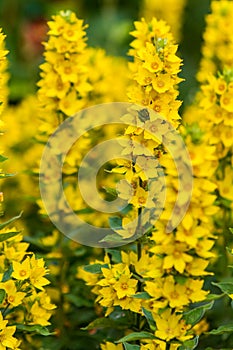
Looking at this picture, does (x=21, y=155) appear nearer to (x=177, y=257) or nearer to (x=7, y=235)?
(x=7, y=235)

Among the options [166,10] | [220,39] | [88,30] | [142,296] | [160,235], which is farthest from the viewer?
[88,30]

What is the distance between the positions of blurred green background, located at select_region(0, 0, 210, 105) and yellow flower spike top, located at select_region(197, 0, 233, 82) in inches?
47.3

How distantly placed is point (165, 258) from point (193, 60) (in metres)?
3.36

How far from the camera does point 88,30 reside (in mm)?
5344

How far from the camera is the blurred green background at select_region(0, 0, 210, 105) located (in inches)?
186

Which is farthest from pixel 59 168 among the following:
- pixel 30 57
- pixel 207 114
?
pixel 30 57

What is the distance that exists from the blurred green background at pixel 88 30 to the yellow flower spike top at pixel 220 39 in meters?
1.20

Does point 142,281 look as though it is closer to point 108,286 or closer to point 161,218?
point 108,286

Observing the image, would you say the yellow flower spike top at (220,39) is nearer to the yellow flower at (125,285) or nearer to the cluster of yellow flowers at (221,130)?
the cluster of yellow flowers at (221,130)

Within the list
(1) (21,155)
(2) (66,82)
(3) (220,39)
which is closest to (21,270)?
(2) (66,82)

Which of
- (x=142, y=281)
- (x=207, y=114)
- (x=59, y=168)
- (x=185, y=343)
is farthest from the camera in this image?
(x=59, y=168)

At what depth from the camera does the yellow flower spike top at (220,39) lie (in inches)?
123

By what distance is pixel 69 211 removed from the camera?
2787 mm

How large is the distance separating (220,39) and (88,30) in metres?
2.31
